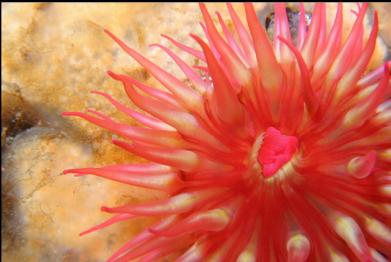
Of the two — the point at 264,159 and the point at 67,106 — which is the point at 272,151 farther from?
the point at 67,106

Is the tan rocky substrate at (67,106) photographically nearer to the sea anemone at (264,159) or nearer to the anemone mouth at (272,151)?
the sea anemone at (264,159)

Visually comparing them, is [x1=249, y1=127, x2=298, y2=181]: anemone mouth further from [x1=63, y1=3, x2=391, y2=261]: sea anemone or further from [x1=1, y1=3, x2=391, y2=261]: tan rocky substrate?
[x1=1, y1=3, x2=391, y2=261]: tan rocky substrate

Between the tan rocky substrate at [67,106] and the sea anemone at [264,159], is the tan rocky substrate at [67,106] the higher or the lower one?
the higher one

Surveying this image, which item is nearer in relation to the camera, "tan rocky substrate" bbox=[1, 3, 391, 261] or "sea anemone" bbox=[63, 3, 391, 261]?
"sea anemone" bbox=[63, 3, 391, 261]

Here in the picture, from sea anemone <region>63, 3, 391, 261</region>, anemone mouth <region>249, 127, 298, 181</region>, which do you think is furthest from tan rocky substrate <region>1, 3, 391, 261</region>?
anemone mouth <region>249, 127, 298, 181</region>

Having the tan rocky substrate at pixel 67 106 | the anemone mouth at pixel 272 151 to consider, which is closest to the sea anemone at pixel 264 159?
the anemone mouth at pixel 272 151

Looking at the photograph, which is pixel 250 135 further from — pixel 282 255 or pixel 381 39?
pixel 381 39

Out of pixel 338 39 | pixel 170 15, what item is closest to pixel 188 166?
pixel 338 39
